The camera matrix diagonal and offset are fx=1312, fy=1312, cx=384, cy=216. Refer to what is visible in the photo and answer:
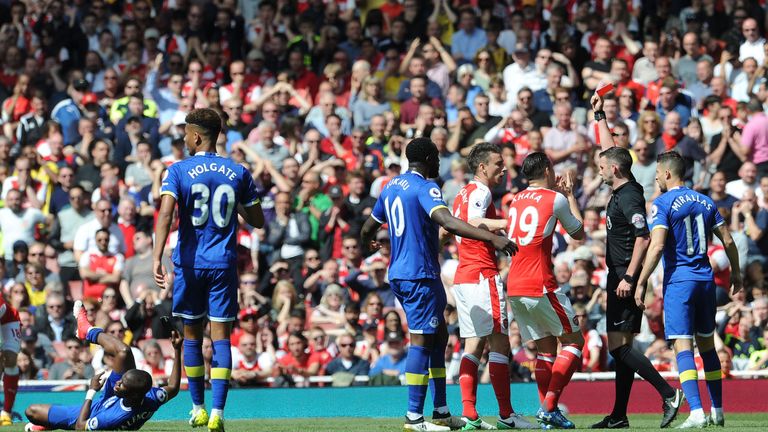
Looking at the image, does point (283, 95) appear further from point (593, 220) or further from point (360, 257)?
point (593, 220)

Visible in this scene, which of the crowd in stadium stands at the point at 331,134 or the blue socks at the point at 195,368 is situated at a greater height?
the crowd in stadium stands at the point at 331,134

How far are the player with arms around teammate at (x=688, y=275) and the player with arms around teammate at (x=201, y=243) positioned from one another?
12.0 ft

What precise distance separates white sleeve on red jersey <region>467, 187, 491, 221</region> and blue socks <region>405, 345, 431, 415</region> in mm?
1267

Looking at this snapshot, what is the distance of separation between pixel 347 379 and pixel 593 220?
4.38m

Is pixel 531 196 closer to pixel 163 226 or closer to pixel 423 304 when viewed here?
pixel 423 304

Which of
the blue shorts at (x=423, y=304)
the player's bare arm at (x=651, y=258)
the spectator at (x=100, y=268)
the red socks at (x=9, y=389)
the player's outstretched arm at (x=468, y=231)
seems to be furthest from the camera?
the spectator at (x=100, y=268)

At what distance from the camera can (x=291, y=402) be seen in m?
15.5

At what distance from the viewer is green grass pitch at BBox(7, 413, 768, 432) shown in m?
11.9

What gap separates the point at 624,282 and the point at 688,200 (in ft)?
3.25

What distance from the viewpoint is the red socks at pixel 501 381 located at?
11398mm

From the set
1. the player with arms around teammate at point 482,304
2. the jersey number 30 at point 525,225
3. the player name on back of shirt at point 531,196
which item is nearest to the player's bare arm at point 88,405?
the player with arms around teammate at point 482,304

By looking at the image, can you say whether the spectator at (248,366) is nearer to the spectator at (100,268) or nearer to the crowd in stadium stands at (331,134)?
the crowd in stadium stands at (331,134)

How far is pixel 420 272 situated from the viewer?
1098 centimetres

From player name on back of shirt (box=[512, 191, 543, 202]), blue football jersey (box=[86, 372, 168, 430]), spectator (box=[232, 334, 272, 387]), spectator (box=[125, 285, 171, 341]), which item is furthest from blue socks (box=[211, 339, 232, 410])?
spectator (box=[125, 285, 171, 341])
